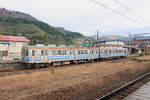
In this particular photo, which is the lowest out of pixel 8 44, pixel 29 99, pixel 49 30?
pixel 29 99

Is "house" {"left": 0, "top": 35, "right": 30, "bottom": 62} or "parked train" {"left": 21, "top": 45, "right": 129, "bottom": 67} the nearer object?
"parked train" {"left": 21, "top": 45, "right": 129, "bottom": 67}

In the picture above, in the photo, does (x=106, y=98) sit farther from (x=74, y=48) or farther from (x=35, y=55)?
(x=74, y=48)

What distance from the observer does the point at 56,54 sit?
19.6 m

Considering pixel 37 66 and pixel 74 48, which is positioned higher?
pixel 74 48

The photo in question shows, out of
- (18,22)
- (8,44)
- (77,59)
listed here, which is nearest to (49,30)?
(18,22)

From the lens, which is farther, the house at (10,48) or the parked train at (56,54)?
the house at (10,48)

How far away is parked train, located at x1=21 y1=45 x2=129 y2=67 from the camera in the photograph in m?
17.3

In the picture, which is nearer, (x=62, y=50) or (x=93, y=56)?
(x=62, y=50)

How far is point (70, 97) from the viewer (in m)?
6.80

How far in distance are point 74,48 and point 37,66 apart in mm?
7456

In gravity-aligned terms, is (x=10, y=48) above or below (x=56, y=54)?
above

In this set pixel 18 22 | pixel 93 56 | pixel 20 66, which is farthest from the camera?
pixel 18 22

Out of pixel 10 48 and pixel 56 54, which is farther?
pixel 10 48

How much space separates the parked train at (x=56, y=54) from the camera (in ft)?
56.7
